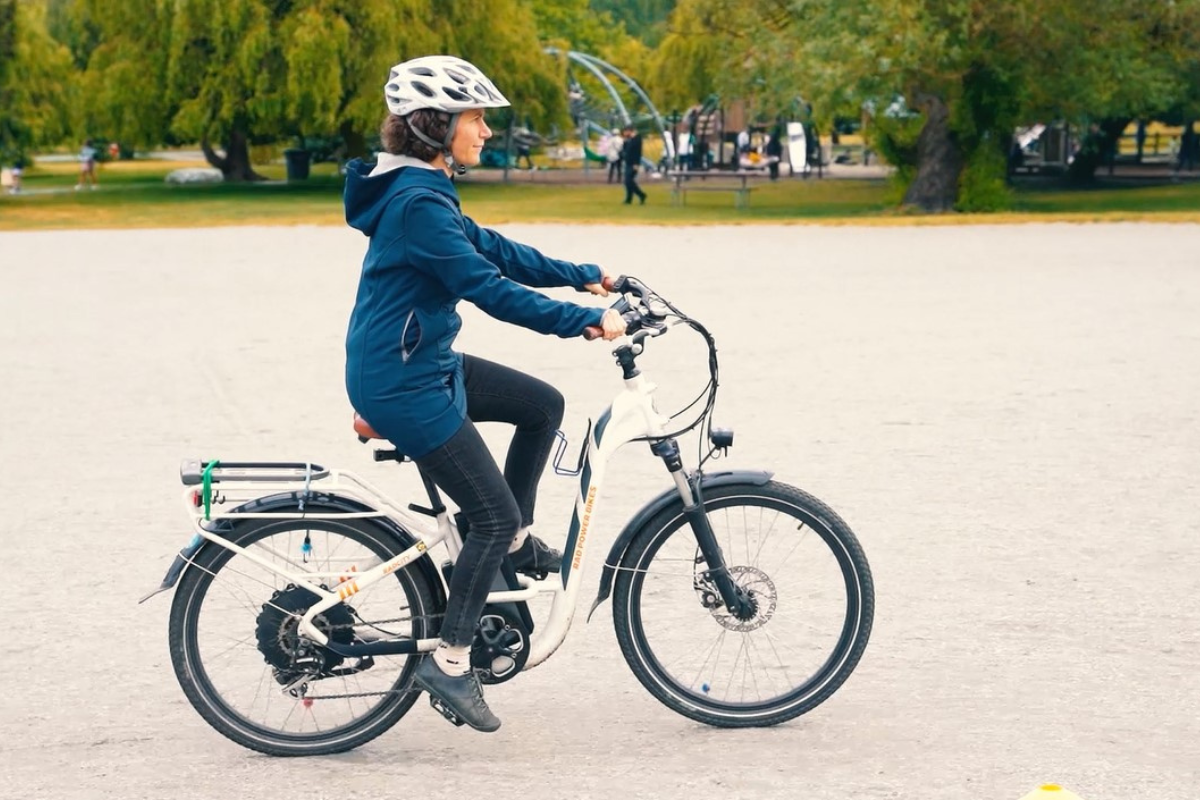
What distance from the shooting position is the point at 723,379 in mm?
11227

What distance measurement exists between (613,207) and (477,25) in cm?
933

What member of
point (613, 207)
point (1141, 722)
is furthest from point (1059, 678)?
point (613, 207)

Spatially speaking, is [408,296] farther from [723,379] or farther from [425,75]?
[723,379]

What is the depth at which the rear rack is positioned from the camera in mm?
4555

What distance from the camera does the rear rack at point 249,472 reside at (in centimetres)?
455

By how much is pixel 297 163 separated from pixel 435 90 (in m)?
46.0

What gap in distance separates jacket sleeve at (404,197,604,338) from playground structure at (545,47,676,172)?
42461 mm

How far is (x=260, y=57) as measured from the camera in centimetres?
3888

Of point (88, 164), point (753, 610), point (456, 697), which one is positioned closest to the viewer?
point (456, 697)

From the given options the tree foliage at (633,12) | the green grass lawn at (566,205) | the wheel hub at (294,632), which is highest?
the tree foliage at (633,12)

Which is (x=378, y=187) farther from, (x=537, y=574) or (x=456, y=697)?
(x=456, y=697)

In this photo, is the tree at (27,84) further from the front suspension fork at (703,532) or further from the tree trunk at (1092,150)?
the front suspension fork at (703,532)

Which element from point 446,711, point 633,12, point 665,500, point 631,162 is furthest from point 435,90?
point 633,12

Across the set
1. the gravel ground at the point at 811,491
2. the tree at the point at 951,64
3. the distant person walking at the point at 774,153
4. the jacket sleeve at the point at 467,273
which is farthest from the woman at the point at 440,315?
the distant person walking at the point at 774,153
